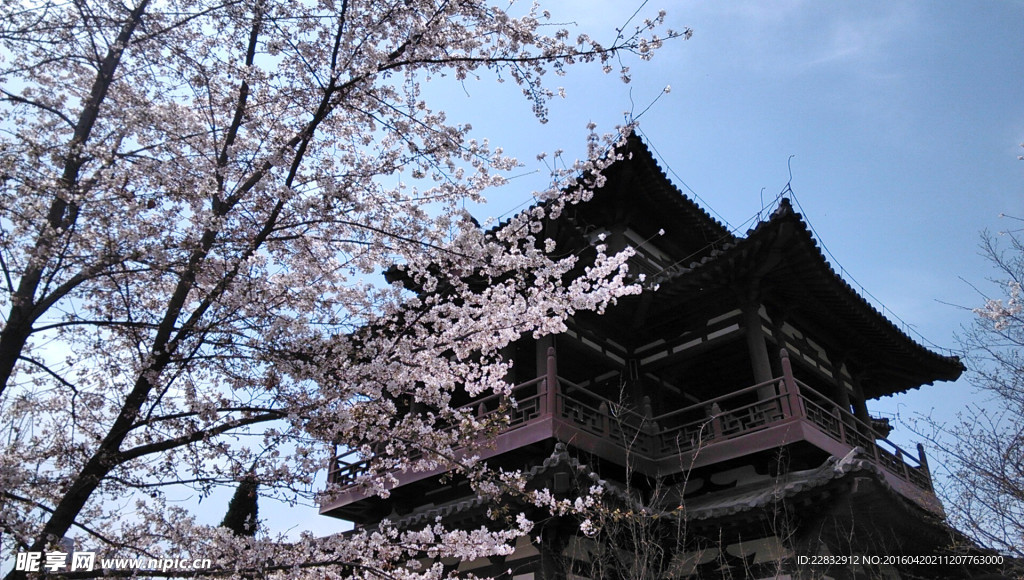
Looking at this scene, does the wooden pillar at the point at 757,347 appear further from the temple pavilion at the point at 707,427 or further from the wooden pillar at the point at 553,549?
the wooden pillar at the point at 553,549

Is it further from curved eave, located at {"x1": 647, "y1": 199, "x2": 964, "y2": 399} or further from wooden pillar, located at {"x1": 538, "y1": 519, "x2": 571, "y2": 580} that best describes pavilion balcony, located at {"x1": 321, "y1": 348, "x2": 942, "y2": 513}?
curved eave, located at {"x1": 647, "y1": 199, "x2": 964, "y2": 399}

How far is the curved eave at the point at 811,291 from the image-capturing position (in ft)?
33.1

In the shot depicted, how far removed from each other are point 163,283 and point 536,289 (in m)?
3.52

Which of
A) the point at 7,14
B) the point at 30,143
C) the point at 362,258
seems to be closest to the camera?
the point at 30,143

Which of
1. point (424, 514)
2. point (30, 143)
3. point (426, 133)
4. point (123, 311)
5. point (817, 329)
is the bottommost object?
point (424, 514)

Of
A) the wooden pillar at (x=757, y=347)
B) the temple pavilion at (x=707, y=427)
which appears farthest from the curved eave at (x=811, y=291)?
the wooden pillar at (x=757, y=347)

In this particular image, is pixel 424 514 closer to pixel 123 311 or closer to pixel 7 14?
pixel 123 311

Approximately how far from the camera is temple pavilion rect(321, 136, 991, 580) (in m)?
8.33

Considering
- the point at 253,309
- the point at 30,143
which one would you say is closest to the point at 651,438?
the point at 253,309

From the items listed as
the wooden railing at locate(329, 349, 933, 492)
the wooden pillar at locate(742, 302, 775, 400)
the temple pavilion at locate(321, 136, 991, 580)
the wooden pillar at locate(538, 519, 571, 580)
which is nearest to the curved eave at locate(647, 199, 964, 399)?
the temple pavilion at locate(321, 136, 991, 580)

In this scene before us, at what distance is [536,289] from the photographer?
686cm

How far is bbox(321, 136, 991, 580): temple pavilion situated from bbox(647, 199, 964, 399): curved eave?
3 centimetres

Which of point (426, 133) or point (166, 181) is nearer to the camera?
point (166, 181)

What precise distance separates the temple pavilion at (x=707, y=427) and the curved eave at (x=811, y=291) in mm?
35
